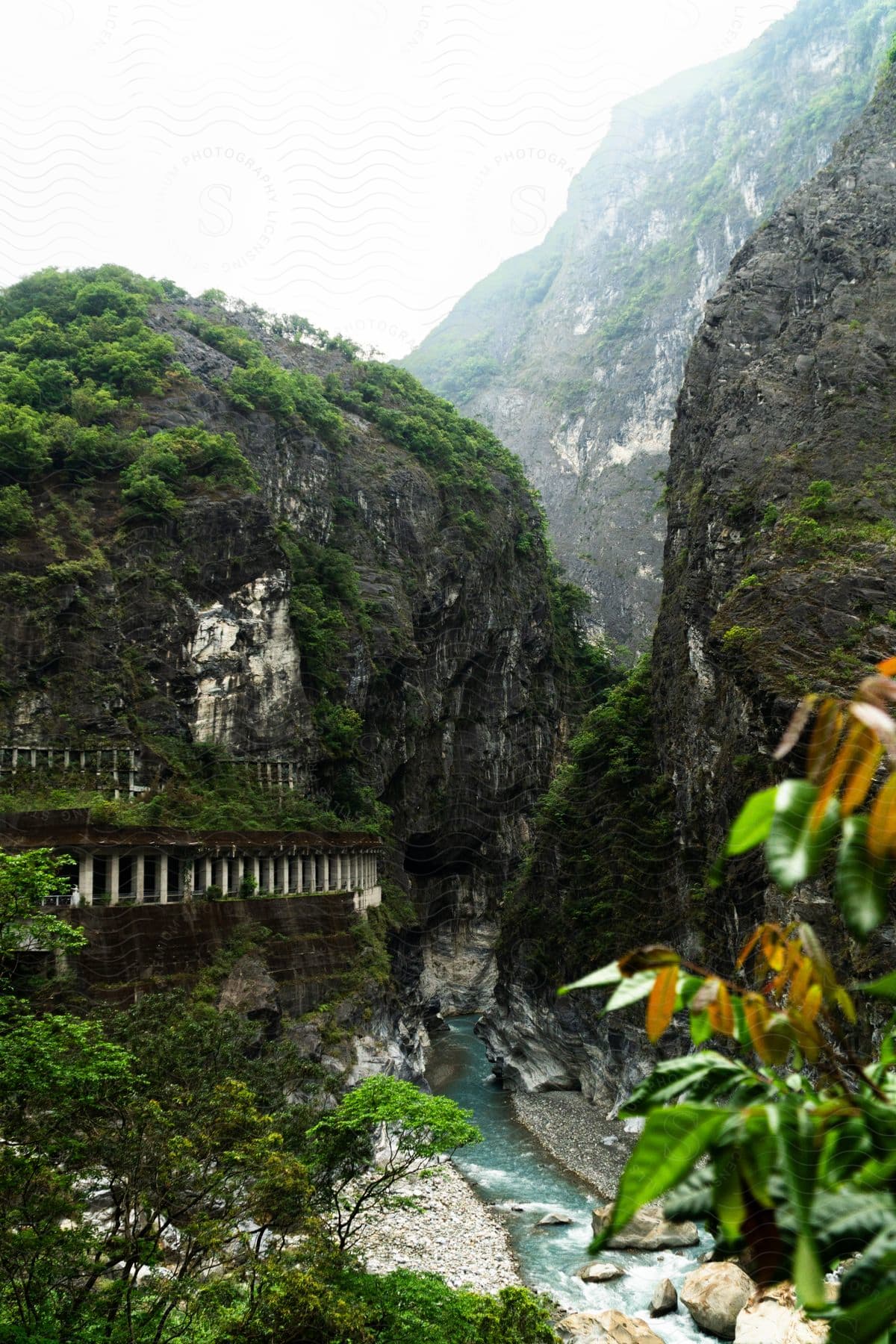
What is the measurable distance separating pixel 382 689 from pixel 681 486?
17.7 m

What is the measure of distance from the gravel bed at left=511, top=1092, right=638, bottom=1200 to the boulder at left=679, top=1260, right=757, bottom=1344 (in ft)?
17.3

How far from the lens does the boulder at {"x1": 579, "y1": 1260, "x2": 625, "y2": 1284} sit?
1712 centimetres

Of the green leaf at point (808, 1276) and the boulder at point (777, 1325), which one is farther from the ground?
the green leaf at point (808, 1276)

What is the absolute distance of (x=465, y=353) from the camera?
4700 inches

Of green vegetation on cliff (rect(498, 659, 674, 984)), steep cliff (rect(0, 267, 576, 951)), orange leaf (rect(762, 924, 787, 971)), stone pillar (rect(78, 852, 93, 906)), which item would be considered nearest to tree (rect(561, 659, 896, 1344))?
orange leaf (rect(762, 924, 787, 971))

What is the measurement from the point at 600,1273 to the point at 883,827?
1981 centimetres

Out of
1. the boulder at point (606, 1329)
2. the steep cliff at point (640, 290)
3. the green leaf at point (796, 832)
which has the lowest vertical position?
the boulder at point (606, 1329)

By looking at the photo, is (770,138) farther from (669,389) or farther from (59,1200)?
(59,1200)

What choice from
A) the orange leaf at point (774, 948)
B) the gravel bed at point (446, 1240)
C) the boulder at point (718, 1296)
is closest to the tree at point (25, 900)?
the orange leaf at point (774, 948)

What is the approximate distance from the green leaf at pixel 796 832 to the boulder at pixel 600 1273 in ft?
64.9

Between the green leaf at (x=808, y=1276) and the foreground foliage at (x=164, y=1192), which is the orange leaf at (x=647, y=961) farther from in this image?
the foreground foliage at (x=164, y=1192)

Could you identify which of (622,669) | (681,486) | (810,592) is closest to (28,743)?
(810,592)

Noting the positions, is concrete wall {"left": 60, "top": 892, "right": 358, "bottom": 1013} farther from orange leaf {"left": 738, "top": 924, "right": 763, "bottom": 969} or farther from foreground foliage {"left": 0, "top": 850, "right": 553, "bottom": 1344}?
orange leaf {"left": 738, "top": 924, "right": 763, "bottom": 969}

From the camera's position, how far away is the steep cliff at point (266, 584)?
2952 centimetres
